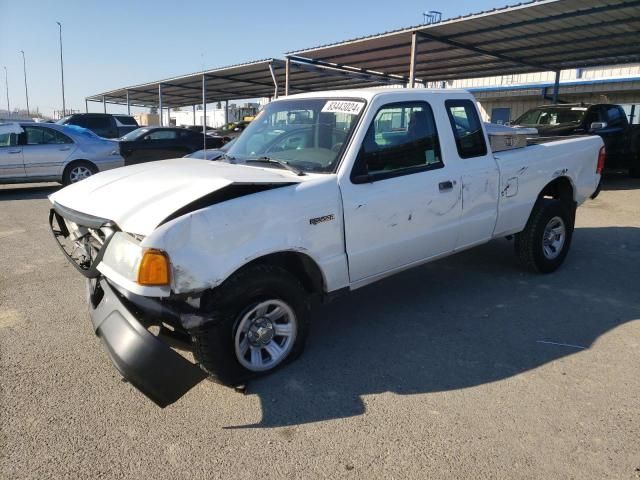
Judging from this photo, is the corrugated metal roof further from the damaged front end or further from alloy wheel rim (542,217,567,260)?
the damaged front end

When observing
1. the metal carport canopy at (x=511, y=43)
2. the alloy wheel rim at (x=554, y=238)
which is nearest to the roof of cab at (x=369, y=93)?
the alloy wheel rim at (x=554, y=238)

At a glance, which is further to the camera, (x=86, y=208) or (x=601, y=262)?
(x=601, y=262)

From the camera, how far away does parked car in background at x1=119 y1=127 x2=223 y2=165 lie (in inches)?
551

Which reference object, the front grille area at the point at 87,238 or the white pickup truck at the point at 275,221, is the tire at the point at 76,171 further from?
the front grille area at the point at 87,238

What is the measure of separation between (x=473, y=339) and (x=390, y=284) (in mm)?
1392

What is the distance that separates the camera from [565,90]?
23422mm

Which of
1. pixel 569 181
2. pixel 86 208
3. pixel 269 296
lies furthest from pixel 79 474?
pixel 569 181

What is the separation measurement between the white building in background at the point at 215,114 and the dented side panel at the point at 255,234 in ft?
123

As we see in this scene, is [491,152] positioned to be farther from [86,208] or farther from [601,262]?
[86,208]

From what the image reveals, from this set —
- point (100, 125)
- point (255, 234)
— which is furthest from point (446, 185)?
point (100, 125)

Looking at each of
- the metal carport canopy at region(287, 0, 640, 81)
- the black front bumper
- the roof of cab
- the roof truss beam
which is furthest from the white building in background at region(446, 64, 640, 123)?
the black front bumper

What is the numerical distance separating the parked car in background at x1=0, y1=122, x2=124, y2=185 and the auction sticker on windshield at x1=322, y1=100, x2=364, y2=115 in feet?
29.5

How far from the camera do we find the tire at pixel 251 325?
9.48 feet

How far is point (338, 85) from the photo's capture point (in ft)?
76.1
